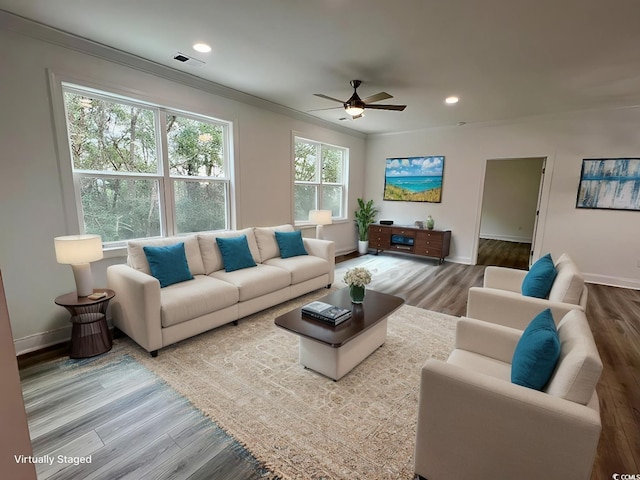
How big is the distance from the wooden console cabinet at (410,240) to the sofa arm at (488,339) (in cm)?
426

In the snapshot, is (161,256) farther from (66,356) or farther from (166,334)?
(66,356)

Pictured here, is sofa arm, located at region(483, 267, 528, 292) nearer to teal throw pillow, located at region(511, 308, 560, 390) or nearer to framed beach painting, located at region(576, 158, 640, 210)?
teal throw pillow, located at region(511, 308, 560, 390)

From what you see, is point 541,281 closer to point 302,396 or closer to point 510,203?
point 302,396

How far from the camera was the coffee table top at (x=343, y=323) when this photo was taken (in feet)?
7.13

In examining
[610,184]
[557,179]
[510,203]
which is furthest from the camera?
[510,203]

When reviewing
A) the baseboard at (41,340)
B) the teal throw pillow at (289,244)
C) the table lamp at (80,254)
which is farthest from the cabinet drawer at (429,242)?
the baseboard at (41,340)

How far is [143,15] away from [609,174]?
6.46 m

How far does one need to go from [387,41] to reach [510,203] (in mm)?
8176

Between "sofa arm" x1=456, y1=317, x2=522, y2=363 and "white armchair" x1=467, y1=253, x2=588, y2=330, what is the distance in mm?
412

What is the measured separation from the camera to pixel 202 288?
2902 mm

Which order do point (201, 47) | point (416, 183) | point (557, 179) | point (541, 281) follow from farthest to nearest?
point (416, 183)
point (557, 179)
point (201, 47)
point (541, 281)

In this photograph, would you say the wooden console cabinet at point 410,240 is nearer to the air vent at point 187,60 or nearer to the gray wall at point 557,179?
the gray wall at point 557,179

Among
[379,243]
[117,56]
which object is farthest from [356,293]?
[379,243]

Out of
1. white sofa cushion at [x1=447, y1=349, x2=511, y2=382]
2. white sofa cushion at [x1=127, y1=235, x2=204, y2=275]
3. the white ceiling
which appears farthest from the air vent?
white sofa cushion at [x1=447, y1=349, x2=511, y2=382]
